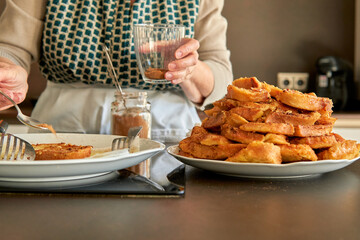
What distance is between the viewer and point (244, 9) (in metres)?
2.89

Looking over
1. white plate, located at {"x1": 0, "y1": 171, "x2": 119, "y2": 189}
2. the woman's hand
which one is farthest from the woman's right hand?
white plate, located at {"x1": 0, "y1": 171, "x2": 119, "y2": 189}

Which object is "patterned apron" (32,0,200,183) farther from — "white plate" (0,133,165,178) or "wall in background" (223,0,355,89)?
"wall in background" (223,0,355,89)

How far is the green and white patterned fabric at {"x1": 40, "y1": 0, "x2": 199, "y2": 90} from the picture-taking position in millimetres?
1472

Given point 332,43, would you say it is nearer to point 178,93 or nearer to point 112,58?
point 178,93

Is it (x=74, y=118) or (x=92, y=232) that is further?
(x=74, y=118)

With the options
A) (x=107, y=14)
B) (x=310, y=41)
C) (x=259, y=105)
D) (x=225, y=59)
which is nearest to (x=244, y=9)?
(x=310, y=41)

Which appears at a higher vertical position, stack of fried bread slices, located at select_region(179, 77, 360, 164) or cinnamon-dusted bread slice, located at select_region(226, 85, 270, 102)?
cinnamon-dusted bread slice, located at select_region(226, 85, 270, 102)

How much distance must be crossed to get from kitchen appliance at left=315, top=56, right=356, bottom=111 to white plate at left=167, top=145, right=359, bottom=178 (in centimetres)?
204

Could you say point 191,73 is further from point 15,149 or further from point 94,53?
point 15,149

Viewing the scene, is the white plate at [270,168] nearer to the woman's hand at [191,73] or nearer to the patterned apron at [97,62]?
the woman's hand at [191,73]

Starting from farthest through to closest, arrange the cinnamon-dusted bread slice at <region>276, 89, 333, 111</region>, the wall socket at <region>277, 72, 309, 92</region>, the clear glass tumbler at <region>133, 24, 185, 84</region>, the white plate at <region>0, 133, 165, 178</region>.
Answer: the wall socket at <region>277, 72, 309, 92</region> < the clear glass tumbler at <region>133, 24, 185, 84</region> < the cinnamon-dusted bread slice at <region>276, 89, 333, 111</region> < the white plate at <region>0, 133, 165, 178</region>

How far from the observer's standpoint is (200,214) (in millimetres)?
510

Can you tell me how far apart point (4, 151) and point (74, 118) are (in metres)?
0.86

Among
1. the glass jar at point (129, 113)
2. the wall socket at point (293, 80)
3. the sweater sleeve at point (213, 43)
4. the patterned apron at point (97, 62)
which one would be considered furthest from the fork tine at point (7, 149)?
the wall socket at point (293, 80)
